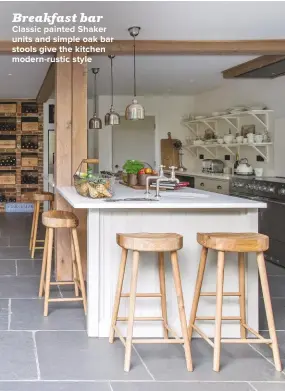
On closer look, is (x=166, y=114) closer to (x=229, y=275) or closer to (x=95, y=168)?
(x=95, y=168)

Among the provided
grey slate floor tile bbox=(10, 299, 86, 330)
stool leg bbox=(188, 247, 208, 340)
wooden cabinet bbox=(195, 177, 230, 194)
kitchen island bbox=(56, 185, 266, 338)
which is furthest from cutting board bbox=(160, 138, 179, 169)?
stool leg bbox=(188, 247, 208, 340)

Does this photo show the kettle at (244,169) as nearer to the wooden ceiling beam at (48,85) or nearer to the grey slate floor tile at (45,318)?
the wooden ceiling beam at (48,85)

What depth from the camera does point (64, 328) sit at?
12.2 feet

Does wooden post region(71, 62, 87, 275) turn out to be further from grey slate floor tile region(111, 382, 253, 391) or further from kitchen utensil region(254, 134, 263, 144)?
kitchen utensil region(254, 134, 263, 144)

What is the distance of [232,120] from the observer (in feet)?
27.4

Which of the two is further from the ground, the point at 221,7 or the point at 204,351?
the point at 221,7

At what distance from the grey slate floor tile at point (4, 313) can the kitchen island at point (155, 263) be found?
25.6 inches

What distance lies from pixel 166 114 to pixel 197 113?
639 millimetres

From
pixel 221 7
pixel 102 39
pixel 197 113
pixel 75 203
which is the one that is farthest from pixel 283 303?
pixel 197 113

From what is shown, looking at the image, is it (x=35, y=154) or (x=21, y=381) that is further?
(x=35, y=154)

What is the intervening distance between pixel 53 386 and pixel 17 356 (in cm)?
51

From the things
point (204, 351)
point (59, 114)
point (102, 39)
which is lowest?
point (204, 351)

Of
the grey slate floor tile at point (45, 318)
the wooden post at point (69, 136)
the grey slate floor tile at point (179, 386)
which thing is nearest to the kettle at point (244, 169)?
the wooden post at point (69, 136)

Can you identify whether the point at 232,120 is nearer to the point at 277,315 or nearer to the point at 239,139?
the point at 239,139
